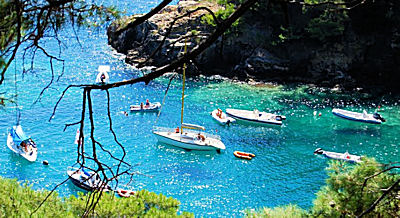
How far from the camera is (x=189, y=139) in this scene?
31.9 metres

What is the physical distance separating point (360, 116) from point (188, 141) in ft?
46.6

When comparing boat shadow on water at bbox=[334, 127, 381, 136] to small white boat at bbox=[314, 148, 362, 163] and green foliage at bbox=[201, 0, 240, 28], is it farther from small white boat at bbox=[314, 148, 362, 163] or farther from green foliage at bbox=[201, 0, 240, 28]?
green foliage at bbox=[201, 0, 240, 28]

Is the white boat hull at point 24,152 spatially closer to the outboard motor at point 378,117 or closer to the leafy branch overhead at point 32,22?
the leafy branch overhead at point 32,22

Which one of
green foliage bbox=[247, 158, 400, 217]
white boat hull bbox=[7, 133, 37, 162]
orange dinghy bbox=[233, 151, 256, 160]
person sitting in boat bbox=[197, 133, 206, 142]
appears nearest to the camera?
green foliage bbox=[247, 158, 400, 217]

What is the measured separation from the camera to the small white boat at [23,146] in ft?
92.4

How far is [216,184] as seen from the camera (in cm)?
Answer: 2661

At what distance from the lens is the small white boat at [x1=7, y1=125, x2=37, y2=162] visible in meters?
28.2

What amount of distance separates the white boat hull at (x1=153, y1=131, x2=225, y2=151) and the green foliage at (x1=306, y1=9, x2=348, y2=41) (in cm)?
1909

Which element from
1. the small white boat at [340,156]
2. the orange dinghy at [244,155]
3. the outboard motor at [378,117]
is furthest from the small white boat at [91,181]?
the outboard motor at [378,117]

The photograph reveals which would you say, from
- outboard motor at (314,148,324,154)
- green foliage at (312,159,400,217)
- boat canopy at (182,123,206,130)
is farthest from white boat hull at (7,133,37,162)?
green foliage at (312,159,400,217)

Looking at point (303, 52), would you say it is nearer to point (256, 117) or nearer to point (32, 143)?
point (256, 117)

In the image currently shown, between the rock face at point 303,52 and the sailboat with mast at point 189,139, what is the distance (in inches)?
471

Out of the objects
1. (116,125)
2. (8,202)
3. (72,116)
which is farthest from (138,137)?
(8,202)

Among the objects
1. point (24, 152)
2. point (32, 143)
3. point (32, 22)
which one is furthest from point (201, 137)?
point (32, 22)
